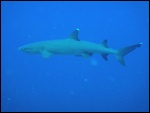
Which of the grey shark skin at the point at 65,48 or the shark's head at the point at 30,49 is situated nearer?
the grey shark skin at the point at 65,48

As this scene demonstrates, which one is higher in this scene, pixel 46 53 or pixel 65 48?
pixel 65 48

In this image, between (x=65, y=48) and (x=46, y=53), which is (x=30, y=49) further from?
(x=65, y=48)

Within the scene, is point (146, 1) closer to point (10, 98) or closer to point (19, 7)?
point (19, 7)

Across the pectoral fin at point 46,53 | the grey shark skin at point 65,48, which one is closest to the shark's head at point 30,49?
the grey shark skin at point 65,48

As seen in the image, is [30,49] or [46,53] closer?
[46,53]

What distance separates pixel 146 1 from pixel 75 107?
34.5 m

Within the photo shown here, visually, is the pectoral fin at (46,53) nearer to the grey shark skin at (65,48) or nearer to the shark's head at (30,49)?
the grey shark skin at (65,48)

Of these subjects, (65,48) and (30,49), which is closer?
(65,48)

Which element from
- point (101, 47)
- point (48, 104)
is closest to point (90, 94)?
point (48, 104)

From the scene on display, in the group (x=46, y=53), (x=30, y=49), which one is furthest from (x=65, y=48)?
(x=30, y=49)

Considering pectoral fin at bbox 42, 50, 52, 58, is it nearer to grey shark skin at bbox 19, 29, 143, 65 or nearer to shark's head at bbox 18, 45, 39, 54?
grey shark skin at bbox 19, 29, 143, 65

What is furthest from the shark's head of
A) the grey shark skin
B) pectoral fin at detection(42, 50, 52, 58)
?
pectoral fin at detection(42, 50, 52, 58)

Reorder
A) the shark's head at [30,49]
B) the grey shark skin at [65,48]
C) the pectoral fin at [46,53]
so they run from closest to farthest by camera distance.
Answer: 1. the pectoral fin at [46,53]
2. the grey shark skin at [65,48]
3. the shark's head at [30,49]

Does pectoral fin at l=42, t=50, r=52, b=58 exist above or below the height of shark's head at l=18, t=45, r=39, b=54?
below
